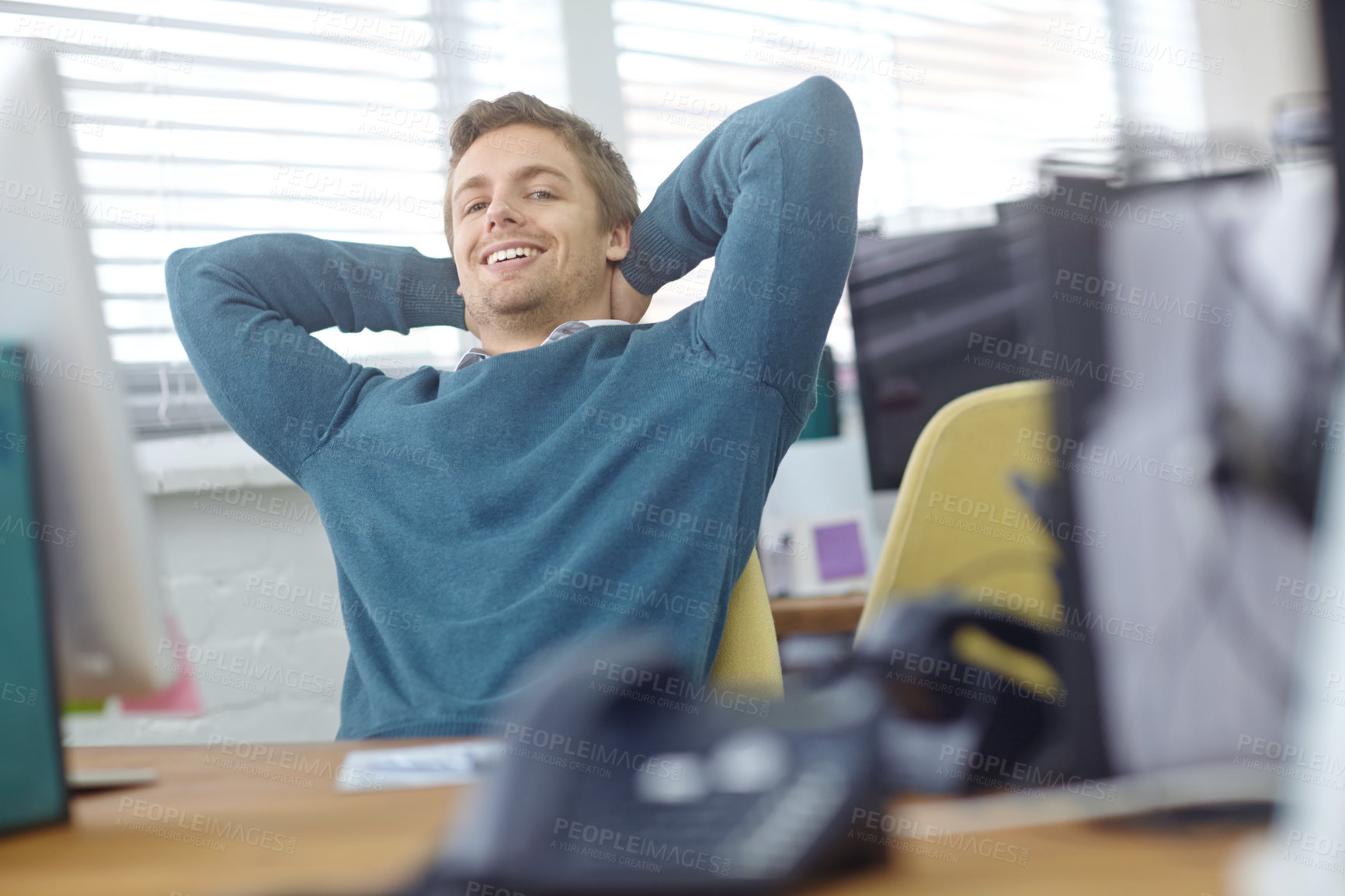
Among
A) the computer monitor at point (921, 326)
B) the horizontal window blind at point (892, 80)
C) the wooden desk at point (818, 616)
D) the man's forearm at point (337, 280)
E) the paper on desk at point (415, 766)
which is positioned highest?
the horizontal window blind at point (892, 80)

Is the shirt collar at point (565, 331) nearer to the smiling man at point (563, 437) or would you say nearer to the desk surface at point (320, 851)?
the smiling man at point (563, 437)

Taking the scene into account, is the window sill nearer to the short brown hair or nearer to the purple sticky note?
the short brown hair

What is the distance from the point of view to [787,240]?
4.38 ft

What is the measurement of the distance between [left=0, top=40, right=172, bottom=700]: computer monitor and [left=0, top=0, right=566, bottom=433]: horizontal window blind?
4.55ft

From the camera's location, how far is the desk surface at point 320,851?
387 millimetres

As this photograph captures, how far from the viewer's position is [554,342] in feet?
4.80

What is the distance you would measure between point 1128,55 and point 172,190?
292cm

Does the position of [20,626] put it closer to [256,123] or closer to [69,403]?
[69,403]

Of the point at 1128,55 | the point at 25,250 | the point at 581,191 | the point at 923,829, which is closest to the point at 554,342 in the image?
the point at 581,191

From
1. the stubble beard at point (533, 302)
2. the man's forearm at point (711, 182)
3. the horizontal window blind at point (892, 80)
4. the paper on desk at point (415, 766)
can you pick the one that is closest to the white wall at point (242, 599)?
the stubble beard at point (533, 302)

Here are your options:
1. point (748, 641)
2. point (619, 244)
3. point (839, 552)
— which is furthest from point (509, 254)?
point (839, 552)

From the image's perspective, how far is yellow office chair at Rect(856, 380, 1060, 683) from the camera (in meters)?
1.22

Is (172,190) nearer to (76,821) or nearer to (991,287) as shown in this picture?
(991,287)

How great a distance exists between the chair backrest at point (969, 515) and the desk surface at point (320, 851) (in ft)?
2.26
